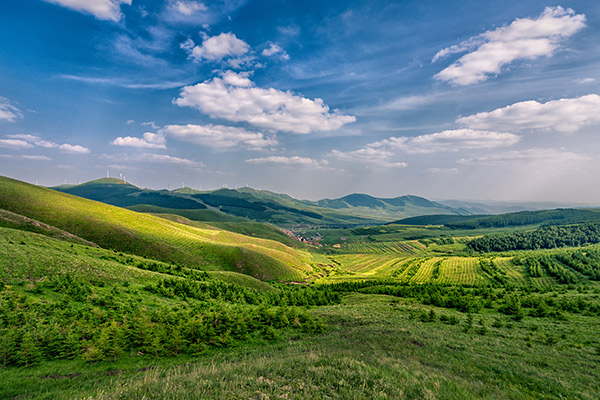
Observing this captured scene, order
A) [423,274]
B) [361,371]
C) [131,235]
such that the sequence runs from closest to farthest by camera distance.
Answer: [361,371]
[131,235]
[423,274]

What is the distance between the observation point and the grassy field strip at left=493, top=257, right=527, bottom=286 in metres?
91.5

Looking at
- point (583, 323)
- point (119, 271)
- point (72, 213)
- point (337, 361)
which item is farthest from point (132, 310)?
point (72, 213)

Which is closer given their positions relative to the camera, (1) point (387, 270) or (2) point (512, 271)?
(2) point (512, 271)

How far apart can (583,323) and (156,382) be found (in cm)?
4738

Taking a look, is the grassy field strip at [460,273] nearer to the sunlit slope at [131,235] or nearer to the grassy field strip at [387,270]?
the grassy field strip at [387,270]

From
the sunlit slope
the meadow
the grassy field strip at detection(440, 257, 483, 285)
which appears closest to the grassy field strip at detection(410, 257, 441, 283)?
the grassy field strip at detection(440, 257, 483, 285)

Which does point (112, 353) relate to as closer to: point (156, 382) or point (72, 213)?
point (156, 382)

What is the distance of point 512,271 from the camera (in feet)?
345

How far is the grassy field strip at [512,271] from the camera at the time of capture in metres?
91.5

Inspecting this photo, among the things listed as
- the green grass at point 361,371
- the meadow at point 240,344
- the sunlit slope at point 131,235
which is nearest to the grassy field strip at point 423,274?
the sunlit slope at point 131,235

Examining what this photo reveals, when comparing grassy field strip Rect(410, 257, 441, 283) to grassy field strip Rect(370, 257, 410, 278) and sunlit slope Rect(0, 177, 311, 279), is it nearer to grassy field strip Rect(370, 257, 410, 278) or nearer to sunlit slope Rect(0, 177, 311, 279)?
grassy field strip Rect(370, 257, 410, 278)

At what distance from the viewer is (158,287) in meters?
33.4

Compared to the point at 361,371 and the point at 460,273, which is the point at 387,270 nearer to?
the point at 460,273

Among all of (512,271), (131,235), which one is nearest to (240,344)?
(131,235)
